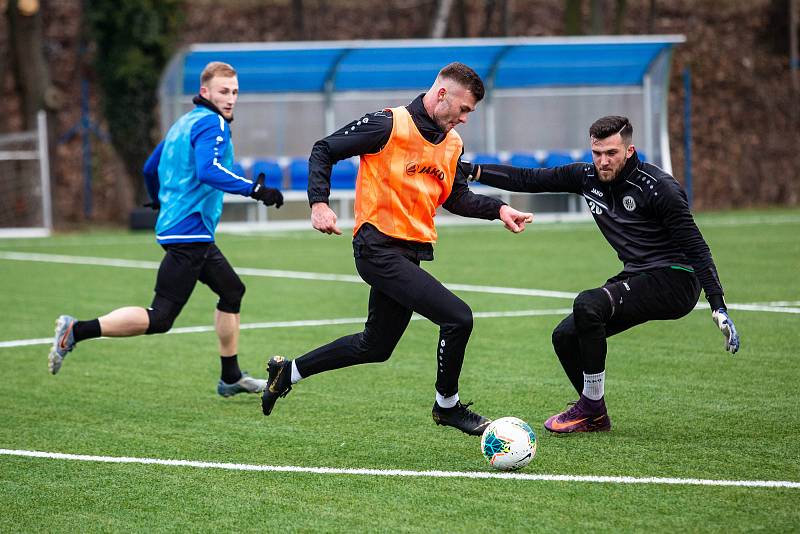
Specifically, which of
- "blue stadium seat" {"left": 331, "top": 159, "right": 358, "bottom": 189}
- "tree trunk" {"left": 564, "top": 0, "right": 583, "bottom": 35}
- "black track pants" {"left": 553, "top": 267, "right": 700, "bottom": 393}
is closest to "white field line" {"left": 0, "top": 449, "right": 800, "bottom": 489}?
"black track pants" {"left": 553, "top": 267, "right": 700, "bottom": 393}

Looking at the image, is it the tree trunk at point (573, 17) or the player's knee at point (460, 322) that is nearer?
the player's knee at point (460, 322)

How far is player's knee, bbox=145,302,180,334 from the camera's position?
7.68 meters

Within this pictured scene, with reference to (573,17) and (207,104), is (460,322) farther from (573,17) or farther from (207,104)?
(573,17)

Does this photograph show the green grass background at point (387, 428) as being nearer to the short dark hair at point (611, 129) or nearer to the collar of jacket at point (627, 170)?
the collar of jacket at point (627, 170)

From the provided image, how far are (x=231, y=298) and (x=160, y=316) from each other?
0.54m

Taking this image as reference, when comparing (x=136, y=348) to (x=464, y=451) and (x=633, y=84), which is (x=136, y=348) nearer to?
(x=464, y=451)

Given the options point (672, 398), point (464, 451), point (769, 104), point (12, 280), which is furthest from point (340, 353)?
point (769, 104)

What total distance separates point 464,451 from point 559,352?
40.5 inches

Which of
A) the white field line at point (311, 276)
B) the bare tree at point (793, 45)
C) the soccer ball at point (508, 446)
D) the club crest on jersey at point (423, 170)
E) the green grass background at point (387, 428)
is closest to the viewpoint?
the green grass background at point (387, 428)

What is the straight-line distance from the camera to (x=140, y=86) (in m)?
26.1

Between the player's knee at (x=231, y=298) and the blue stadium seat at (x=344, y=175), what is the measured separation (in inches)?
648

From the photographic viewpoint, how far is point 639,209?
6812mm

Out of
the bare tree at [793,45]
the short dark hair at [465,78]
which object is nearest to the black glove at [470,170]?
the short dark hair at [465,78]

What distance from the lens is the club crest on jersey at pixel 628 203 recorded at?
6824 millimetres
